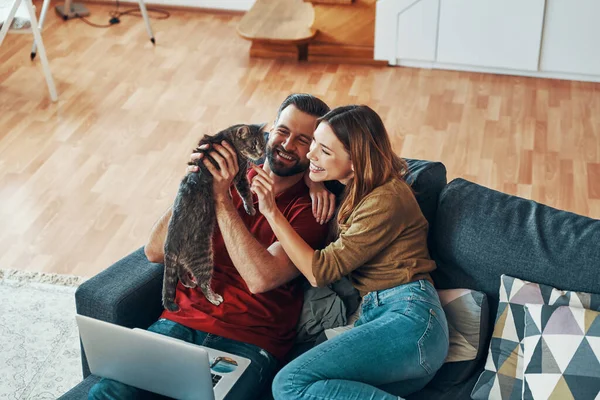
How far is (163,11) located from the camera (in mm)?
6348

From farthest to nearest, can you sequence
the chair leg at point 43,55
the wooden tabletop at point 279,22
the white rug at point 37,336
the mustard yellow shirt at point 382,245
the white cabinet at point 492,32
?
the wooden tabletop at point 279,22, the white cabinet at point 492,32, the chair leg at point 43,55, the white rug at point 37,336, the mustard yellow shirt at point 382,245

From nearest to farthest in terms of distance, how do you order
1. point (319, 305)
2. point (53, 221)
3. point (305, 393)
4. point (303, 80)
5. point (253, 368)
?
point (305, 393)
point (253, 368)
point (319, 305)
point (53, 221)
point (303, 80)

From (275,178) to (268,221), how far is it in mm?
225

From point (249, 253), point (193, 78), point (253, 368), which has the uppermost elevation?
point (249, 253)

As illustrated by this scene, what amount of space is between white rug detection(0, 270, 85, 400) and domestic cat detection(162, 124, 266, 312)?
826 millimetres

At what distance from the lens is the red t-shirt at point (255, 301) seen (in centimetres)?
240

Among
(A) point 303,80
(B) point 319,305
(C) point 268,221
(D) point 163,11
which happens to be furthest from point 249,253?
(D) point 163,11

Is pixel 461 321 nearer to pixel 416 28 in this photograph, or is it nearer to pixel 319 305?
pixel 319 305

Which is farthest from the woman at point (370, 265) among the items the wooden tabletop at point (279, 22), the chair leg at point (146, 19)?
the chair leg at point (146, 19)

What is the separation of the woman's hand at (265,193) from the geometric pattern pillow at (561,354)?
739mm

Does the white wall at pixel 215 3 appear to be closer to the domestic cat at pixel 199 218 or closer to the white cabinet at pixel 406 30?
the white cabinet at pixel 406 30

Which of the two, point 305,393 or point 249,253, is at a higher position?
point 249,253

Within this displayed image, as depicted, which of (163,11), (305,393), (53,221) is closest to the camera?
(305,393)

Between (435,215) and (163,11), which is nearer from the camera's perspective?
(435,215)
